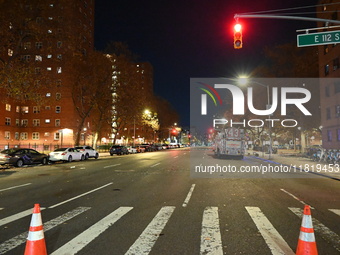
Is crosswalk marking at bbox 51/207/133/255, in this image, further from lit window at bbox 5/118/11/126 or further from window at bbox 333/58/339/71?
lit window at bbox 5/118/11/126

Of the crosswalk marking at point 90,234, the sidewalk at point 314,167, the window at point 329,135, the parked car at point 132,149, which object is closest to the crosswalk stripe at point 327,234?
the crosswalk marking at point 90,234

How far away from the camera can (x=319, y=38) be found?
11.5 m

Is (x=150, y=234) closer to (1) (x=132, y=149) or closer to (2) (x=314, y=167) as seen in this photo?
(2) (x=314, y=167)

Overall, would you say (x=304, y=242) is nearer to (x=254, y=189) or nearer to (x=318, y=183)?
(x=254, y=189)

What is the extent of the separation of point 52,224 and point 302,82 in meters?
37.7

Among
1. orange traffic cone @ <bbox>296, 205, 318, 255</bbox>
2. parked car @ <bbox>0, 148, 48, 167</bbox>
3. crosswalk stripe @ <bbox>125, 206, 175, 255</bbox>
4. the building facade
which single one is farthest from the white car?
the building facade

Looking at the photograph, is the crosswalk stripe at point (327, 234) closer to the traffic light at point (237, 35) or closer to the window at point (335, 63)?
the traffic light at point (237, 35)

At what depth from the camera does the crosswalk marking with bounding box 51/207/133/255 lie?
16.2ft

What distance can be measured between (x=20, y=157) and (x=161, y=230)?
19.8m

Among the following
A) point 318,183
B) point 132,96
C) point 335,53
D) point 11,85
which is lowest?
point 318,183

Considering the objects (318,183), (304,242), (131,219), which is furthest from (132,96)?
(304,242)

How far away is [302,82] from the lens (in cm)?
3738

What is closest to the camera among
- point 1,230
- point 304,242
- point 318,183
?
point 304,242

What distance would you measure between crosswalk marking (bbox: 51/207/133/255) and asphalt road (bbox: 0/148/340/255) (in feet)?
0.06
